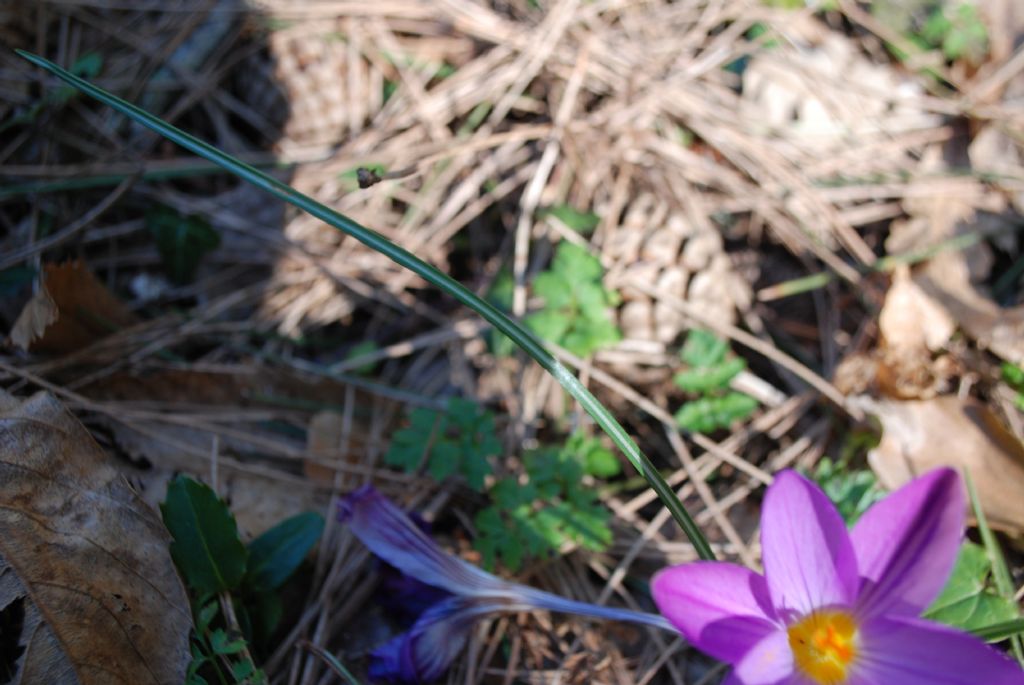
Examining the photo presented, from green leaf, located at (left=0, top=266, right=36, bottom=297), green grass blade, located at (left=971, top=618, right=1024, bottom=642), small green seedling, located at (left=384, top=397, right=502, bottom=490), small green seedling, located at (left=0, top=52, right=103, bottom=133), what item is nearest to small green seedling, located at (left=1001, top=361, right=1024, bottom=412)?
green grass blade, located at (left=971, top=618, right=1024, bottom=642)

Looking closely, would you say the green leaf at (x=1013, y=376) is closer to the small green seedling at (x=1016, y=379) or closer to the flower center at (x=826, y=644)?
the small green seedling at (x=1016, y=379)

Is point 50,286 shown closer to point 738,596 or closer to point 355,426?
point 355,426

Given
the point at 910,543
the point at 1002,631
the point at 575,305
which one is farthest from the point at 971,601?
the point at 575,305

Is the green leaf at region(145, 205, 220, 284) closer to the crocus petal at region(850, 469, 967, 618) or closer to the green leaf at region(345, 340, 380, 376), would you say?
the green leaf at region(345, 340, 380, 376)

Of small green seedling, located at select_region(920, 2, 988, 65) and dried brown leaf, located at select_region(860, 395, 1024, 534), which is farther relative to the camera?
small green seedling, located at select_region(920, 2, 988, 65)

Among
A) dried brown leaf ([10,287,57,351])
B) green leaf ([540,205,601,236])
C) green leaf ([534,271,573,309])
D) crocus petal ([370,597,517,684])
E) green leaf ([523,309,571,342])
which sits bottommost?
crocus petal ([370,597,517,684])

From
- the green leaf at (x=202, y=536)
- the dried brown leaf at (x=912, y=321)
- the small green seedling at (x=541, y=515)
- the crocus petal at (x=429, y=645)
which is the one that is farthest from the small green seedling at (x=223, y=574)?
the dried brown leaf at (x=912, y=321)

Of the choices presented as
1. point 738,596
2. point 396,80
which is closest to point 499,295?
point 396,80

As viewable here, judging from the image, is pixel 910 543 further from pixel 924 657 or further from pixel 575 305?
pixel 575 305

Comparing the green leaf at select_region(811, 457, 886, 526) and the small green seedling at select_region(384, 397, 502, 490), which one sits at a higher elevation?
the green leaf at select_region(811, 457, 886, 526)
